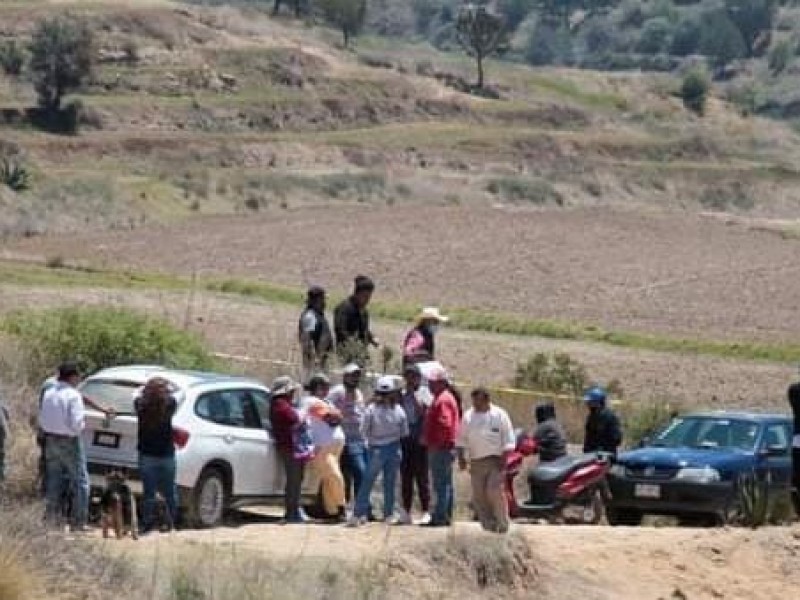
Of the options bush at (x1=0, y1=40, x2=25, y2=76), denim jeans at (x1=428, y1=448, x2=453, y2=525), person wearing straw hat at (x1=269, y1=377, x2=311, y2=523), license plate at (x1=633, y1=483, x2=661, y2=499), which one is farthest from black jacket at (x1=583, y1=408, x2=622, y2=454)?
bush at (x1=0, y1=40, x2=25, y2=76)

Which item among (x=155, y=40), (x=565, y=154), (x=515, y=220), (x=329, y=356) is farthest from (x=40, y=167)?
(x=329, y=356)

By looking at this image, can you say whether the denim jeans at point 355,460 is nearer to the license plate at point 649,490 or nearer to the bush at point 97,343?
the license plate at point 649,490

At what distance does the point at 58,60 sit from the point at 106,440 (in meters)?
82.9

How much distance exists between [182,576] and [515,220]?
68.6 meters

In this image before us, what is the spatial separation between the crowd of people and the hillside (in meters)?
52.6

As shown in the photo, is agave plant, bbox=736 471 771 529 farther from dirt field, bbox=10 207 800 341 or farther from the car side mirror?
dirt field, bbox=10 207 800 341

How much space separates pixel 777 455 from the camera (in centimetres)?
2384

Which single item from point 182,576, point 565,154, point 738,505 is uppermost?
point 182,576

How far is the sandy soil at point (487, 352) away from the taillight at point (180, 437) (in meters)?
13.5

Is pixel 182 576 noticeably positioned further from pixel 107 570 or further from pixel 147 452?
pixel 147 452

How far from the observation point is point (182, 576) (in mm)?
15344

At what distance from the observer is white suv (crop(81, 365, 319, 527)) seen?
64.7ft

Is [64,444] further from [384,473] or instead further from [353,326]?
[353,326]

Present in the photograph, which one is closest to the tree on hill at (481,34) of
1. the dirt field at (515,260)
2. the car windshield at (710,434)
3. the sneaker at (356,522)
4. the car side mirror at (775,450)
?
the dirt field at (515,260)
